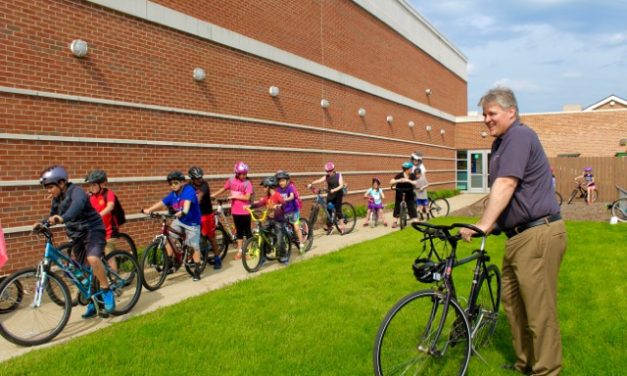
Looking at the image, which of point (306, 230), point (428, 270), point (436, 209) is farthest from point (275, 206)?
point (436, 209)

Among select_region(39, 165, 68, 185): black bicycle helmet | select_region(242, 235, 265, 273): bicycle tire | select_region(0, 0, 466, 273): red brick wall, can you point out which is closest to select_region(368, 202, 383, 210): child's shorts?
select_region(0, 0, 466, 273): red brick wall

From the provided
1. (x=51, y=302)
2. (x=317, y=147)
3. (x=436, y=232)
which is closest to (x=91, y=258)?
(x=51, y=302)

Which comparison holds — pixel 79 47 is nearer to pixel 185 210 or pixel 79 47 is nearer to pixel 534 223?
pixel 185 210

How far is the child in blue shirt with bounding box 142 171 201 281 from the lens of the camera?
7.22 meters

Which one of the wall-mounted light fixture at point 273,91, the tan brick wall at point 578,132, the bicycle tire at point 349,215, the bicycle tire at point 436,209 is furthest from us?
the tan brick wall at point 578,132

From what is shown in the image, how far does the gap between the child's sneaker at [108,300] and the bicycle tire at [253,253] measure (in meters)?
2.59

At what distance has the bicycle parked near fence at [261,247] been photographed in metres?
8.12

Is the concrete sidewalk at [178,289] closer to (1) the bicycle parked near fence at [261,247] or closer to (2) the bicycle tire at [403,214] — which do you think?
(1) the bicycle parked near fence at [261,247]

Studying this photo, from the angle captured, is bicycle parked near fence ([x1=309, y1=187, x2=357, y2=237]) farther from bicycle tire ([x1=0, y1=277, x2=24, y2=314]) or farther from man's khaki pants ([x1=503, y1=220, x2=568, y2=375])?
man's khaki pants ([x1=503, y1=220, x2=568, y2=375])

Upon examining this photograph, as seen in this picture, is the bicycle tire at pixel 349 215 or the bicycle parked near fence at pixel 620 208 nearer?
the bicycle tire at pixel 349 215

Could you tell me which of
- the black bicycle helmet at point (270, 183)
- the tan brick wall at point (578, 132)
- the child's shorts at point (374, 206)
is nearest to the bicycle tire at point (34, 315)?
the black bicycle helmet at point (270, 183)

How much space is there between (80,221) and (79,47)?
3.69 metres

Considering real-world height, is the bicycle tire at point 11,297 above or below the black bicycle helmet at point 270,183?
below

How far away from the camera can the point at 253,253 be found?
8.23 meters
